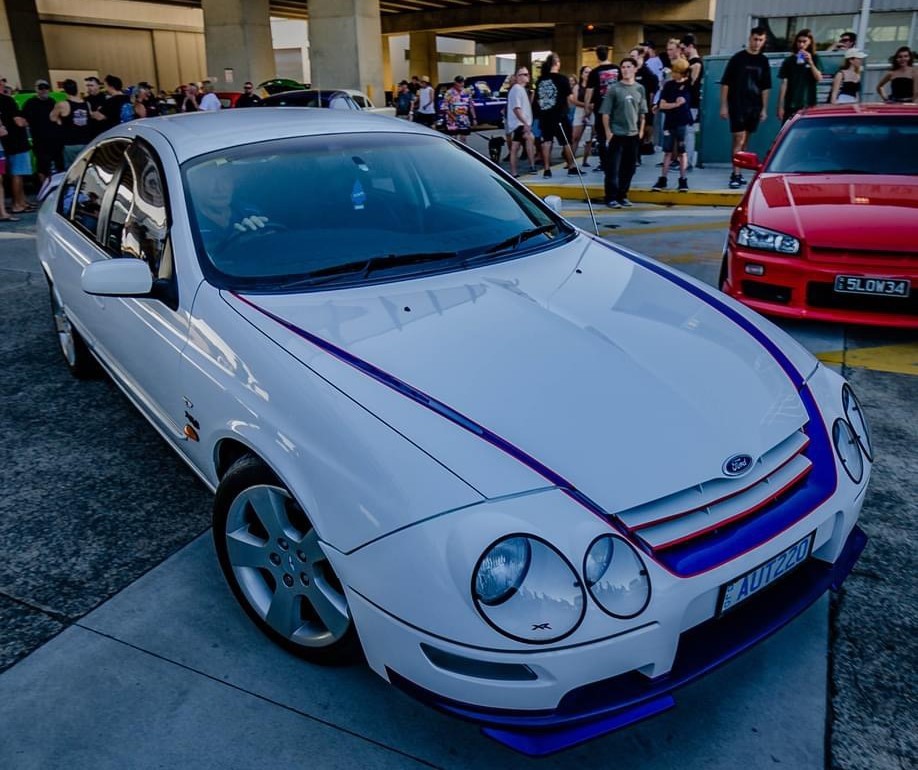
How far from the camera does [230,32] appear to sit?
91.6 ft

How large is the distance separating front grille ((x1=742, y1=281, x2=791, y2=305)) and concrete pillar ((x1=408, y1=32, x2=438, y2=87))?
1915 inches

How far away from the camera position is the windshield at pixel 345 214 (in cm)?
283

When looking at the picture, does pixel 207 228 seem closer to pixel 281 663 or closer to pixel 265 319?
pixel 265 319

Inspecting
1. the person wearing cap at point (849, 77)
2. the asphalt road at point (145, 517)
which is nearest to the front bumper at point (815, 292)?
the asphalt road at point (145, 517)

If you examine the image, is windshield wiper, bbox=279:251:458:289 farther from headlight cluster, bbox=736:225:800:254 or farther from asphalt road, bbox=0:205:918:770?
headlight cluster, bbox=736:225:800:254

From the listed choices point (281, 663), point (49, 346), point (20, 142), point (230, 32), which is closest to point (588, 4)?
point (230, 32)

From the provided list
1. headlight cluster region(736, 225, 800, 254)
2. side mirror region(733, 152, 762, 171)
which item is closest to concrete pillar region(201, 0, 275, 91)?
side mirror region(733, 152, 762, 171)

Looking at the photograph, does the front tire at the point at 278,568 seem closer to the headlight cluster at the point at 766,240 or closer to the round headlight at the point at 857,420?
the round headlight at the point at 857,420

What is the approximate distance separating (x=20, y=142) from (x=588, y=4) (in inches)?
1545

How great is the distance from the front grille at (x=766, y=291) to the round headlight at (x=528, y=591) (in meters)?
3.73

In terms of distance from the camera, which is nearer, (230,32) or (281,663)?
(281,663)

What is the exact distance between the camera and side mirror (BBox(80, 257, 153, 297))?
279 centimetres

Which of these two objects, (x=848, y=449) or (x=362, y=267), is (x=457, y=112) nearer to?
(x=362, y=267)

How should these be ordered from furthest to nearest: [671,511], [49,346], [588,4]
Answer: [588,4] → [49,346] → [671,511]
